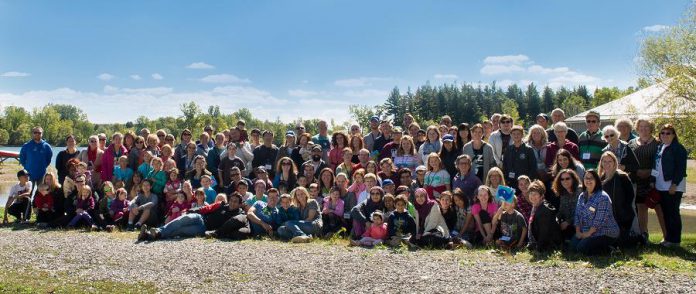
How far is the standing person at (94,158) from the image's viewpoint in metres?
13.8

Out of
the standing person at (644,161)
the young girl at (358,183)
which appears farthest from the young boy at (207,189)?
the standing person at (644,161)

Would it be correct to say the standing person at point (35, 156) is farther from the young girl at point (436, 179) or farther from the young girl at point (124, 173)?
the young girl at point (436, 179)

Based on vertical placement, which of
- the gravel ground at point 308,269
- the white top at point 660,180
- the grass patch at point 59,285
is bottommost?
the grass patch at point 59,285

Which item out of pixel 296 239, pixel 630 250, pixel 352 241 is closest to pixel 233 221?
pixel 296 239

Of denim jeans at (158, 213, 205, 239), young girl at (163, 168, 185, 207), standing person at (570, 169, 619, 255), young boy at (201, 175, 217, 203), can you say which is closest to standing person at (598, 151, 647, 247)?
standing person at (570, 169, 619, 255)

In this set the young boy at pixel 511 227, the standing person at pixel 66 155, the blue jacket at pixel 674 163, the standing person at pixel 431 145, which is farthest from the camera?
the standing person at pixel 66 155

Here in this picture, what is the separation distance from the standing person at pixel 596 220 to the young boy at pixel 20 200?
39.6ft

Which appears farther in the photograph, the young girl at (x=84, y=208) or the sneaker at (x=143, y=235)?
the young girl at (x=84, y=208)

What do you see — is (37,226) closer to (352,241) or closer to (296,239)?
(296,239)

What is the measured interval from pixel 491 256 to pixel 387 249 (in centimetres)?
173

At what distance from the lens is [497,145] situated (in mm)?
10648

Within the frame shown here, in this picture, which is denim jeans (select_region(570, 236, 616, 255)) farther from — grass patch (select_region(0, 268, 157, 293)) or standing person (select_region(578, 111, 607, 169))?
grass patch (select_region(0, 268, 157, 293))

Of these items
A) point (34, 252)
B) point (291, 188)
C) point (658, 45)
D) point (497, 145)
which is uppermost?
point (658, 45)

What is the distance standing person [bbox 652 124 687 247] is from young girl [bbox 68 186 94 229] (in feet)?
36.2
